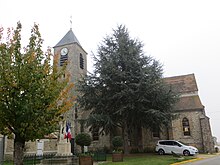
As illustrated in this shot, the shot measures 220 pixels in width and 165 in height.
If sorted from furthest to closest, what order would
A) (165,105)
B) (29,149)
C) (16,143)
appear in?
(29,149), (165,105), (16,143)

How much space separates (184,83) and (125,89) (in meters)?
14.4

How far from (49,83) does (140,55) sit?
14915 millimetres

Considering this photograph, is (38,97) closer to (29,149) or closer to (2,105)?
(2,105)

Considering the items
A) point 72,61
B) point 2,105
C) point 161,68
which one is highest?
point 72,61

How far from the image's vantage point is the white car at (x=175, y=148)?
21609 mm

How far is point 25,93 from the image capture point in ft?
A: 28.9

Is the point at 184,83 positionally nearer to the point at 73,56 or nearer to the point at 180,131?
the point at 180,131

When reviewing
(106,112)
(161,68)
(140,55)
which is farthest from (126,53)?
(106,112)

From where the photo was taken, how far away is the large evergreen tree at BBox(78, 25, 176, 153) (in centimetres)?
2098

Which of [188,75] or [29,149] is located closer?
[29,149]

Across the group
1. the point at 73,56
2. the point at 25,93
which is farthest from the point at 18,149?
the point at 73,56

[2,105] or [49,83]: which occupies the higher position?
[49,83]

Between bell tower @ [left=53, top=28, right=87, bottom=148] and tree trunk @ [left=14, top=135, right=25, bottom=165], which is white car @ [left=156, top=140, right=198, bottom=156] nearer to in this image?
bell tower @ [left=53, top=28, right=87, bottom=148]

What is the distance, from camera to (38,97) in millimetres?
8812
